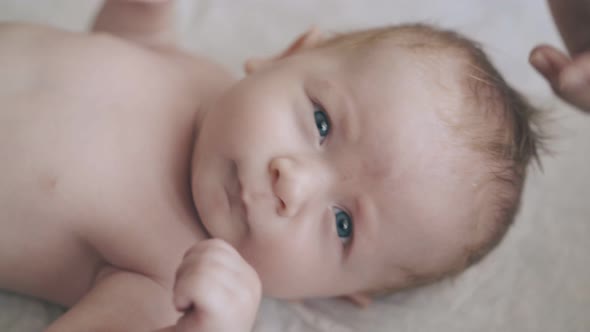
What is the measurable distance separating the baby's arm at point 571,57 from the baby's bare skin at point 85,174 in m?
0.61

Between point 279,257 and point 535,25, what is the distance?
1.08 metres

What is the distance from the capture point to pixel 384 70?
1050 millimetres

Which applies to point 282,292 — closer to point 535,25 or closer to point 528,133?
point 528,133

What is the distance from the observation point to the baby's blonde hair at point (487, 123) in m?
1.04

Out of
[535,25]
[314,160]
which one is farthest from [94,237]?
[535,25]

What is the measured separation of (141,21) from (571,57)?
0.80 meters

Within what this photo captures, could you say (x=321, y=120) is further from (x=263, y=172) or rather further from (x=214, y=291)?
(x=214, y=291)

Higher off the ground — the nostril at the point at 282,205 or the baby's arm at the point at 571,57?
the baby's arm at the point at 571,57

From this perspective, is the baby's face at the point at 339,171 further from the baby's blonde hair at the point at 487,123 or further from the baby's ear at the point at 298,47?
the baby's ear at the point at 298,47

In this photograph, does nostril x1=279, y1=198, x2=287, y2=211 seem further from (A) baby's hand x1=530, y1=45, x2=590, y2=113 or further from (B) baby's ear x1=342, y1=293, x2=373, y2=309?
(A) baby's hand x1=530, y1=45, x2=590, y2=113

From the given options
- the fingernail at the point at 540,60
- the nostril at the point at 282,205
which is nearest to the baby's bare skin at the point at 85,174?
the nostril at the point at 282,205

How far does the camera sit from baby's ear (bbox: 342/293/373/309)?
1218 mm

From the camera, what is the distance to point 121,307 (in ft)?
3.19

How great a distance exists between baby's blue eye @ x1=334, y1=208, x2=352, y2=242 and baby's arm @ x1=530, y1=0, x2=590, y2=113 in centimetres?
40
